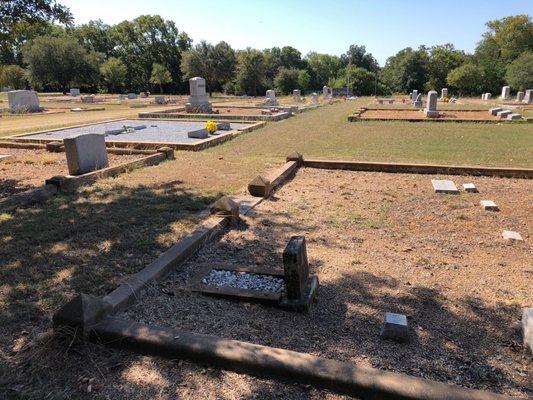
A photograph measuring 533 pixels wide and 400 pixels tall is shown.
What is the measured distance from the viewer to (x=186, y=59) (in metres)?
54.4

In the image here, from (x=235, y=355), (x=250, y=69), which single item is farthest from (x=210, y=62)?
(x=235, y=355)

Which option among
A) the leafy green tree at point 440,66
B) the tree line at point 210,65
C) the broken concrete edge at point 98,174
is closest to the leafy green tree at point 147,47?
the tree line at point 210,65

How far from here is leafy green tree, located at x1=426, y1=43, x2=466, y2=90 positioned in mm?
60031

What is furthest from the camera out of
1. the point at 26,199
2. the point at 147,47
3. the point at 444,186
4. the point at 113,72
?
the point at 147,47

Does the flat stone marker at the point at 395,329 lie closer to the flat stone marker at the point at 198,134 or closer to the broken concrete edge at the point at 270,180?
the broken concrete edge at the point at 270,180

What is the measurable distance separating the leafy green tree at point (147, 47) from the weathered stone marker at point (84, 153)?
58.9 meters

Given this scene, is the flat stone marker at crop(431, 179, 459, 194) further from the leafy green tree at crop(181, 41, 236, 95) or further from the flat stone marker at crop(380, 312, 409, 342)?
the leafy green tree at crop(181, 41, 236, 95)

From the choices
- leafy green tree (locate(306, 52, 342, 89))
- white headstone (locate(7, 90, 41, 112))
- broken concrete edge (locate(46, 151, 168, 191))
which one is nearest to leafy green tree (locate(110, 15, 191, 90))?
leafy green tree (locate(306, 52, 342, 89))

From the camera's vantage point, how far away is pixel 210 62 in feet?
177

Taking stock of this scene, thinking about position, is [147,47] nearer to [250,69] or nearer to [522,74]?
[250,69]

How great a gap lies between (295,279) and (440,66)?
215 feet

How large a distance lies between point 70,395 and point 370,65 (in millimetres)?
99402

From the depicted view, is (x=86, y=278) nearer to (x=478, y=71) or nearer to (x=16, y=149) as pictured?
(x=16, y=149)

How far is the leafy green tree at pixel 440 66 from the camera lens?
6003cm
